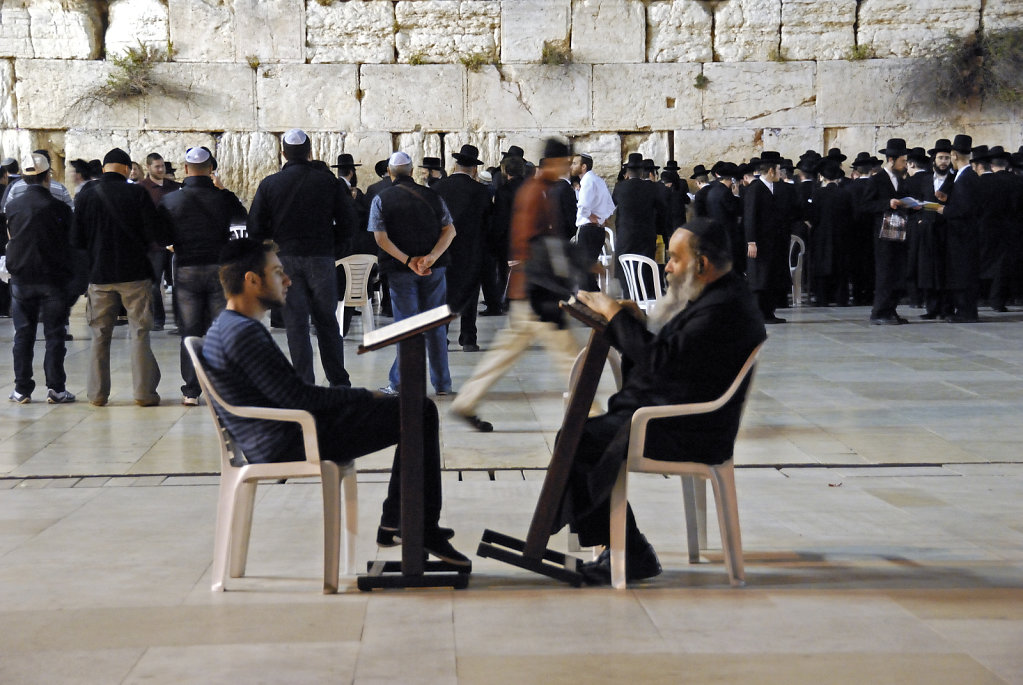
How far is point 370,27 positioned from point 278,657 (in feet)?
40.7

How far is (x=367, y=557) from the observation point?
4.30 metres

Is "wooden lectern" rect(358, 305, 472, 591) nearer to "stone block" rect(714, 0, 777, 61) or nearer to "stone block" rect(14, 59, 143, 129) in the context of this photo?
"stone block" rect(14, 59, 143, 129)

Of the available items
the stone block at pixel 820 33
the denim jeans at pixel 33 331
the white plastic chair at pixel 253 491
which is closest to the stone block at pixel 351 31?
the stone block at pixel 820 33

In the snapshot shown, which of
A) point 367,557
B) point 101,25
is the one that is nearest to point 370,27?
point 101,25

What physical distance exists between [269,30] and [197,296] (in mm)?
8200

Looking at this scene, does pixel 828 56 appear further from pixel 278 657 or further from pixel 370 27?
pixel 278 657

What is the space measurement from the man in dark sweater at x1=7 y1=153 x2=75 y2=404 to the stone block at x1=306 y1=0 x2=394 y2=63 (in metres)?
7.30

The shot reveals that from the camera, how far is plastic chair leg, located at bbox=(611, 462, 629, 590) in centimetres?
386

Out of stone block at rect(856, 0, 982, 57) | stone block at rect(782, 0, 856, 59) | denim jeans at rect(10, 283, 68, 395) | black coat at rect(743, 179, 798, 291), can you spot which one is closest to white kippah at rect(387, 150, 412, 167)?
denim jeans at rect(10, 283, 68, 395)

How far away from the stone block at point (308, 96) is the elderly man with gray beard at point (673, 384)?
11.2 metres

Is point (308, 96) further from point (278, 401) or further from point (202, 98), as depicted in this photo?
point (278, 401)

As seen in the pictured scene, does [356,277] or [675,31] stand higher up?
[675,31]

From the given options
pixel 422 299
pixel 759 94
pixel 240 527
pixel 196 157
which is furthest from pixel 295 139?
pixel 759 94

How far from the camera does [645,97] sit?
14.9 meters
